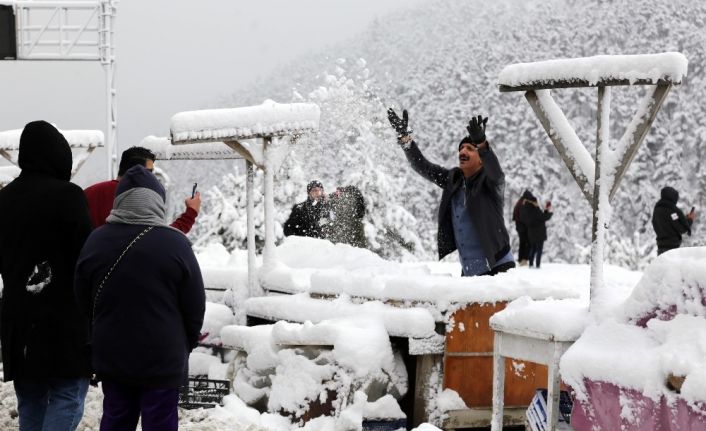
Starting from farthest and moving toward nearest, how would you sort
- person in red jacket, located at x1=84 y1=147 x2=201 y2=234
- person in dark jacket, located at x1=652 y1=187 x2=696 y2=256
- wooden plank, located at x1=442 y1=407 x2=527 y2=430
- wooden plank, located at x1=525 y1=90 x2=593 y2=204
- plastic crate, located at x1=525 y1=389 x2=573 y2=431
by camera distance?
person in dark jacket, located at x1=652 y1=187 x2=696 y2=256 → wooden plank, located at x1=442 y1=407 x2=527 y2=430 → person in red jacket, located at x1=84 y1=147 x2=201 y2=234 → wooden plank, located at x1=525 y1=90 x2=593 y2=204 → plastic crate, located at x1=525 y1=389 x2=573 y2=431

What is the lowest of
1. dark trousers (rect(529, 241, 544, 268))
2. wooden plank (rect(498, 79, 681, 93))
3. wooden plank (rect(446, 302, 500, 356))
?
dark trousers (rect(529, 241, 544, 268))

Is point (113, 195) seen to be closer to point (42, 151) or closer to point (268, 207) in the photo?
point (42, 151)

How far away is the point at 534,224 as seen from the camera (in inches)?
800

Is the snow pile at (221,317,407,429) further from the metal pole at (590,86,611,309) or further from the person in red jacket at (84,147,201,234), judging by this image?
the metal pole at (590,86,611,309)

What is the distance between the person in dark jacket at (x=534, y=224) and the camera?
66.6 feet

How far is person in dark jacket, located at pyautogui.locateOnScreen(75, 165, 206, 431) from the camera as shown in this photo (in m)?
3.96

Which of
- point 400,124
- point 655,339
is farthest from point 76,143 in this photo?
point 655,339

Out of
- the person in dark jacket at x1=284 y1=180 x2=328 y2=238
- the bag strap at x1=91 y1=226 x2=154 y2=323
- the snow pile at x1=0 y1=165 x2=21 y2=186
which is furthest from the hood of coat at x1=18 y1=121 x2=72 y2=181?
the snow pile at x1=0 y1=165 x2=21 y2=186

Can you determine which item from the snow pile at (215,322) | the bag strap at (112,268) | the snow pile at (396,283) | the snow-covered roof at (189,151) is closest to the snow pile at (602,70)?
the snow pile at (396,283)

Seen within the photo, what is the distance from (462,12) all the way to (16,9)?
79.9 meters

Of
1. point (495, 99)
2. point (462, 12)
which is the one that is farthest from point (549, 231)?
point (462, 12)

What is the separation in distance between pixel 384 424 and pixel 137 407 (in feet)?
9.38

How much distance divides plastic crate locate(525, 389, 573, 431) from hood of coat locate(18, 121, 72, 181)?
2.83 metres

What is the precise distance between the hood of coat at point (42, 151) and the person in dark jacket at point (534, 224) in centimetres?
1653
